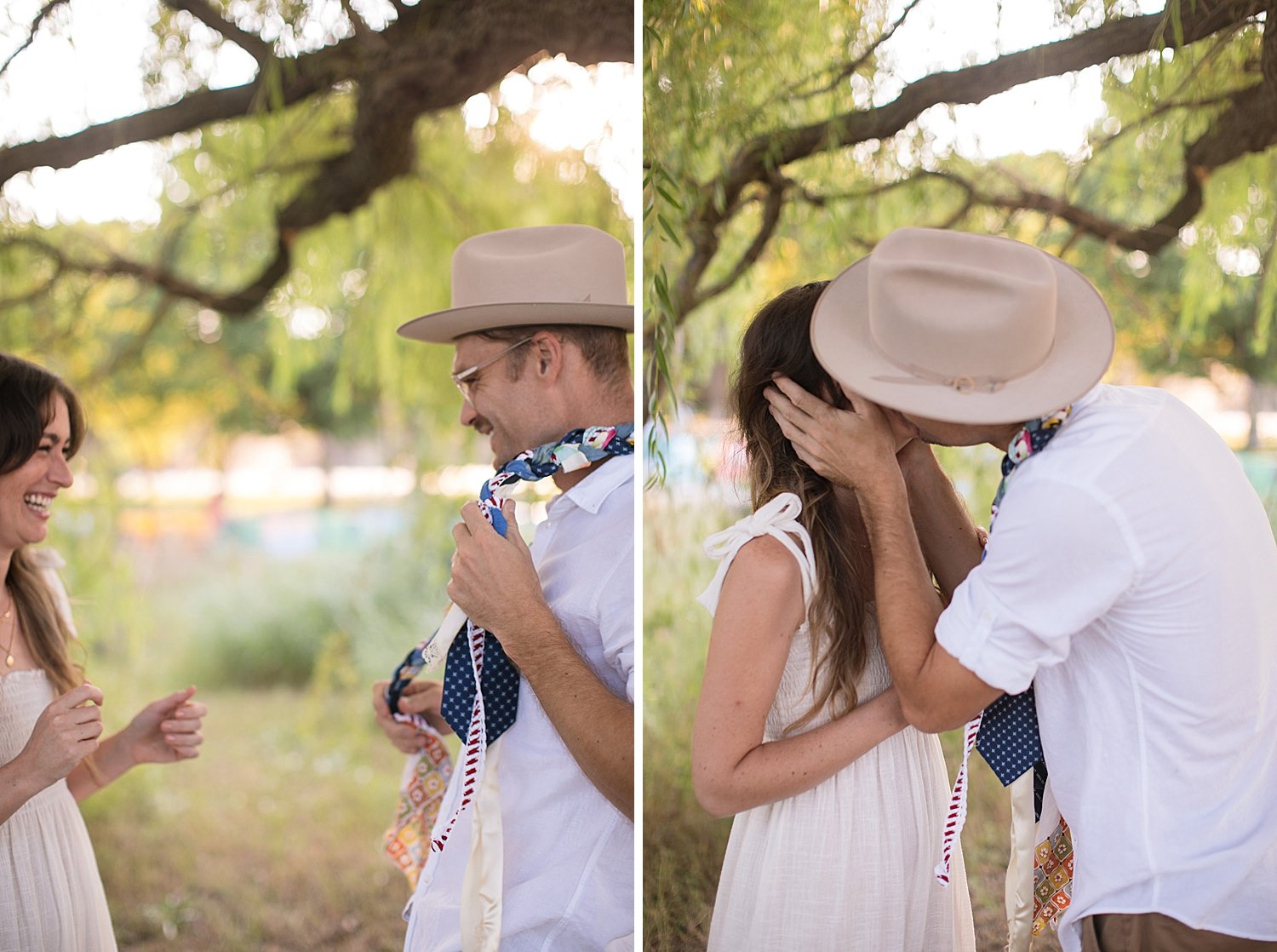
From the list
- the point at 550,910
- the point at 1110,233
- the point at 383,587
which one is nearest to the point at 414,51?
the point at 1110,233

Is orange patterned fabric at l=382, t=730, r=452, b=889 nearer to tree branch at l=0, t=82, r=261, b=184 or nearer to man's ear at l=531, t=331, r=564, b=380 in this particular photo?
man's ear at l=531, t=331, r=564, b=380

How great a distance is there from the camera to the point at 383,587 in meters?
7.30

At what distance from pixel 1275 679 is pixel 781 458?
2.45 feet

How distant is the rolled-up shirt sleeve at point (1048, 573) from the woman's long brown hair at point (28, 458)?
69.6 inches

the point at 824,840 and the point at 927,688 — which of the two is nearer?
the point at 927,688

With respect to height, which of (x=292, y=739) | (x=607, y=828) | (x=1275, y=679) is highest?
(x=1275, y=679)

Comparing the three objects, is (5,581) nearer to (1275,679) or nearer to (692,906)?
(692,906)

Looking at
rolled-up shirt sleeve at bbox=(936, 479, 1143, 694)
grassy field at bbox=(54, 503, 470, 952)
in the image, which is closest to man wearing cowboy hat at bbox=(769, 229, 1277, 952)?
rolled-up shirt sleeve at bbox=(936, 479, 1143, 694)

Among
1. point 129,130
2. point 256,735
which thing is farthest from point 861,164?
point 256,735

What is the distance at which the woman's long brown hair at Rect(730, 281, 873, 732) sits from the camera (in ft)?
5.27

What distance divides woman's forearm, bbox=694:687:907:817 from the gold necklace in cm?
136

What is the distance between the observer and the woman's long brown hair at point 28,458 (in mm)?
2084

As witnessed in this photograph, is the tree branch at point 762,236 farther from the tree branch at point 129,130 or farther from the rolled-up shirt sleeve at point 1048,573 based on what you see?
the rolled-up shirt sleeve at point 1048,573

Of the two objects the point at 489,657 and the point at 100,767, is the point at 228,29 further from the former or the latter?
the point at 489,657
